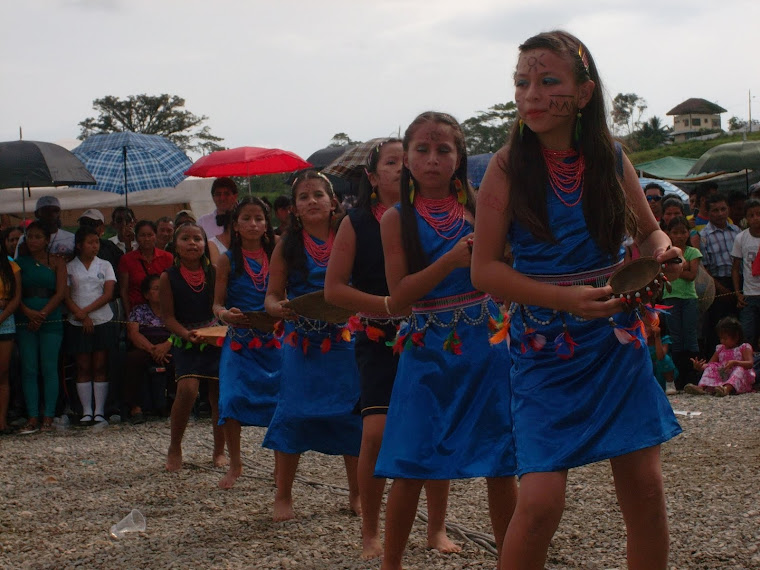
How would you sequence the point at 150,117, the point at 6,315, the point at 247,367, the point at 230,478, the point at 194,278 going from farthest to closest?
the point at 150,117 → the point at 6,315 → the point at 194,278 → the point at 230,478 → the point at 247,367

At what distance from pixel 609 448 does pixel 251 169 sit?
9293mm

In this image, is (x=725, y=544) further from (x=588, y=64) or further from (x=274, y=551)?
(x=588, y=64)

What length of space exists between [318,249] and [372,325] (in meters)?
1.13

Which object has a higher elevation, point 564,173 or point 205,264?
point 564,173

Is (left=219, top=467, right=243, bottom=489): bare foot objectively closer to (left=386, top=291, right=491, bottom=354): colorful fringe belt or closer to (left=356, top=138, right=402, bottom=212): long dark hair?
(left=356, top=138, right=402, bottom=212): long dark hair

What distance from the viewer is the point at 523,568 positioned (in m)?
2.83

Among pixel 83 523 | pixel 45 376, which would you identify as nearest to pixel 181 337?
pixel 83 523

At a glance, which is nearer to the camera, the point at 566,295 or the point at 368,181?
the point at 566,295

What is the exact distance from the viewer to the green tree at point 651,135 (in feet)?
186

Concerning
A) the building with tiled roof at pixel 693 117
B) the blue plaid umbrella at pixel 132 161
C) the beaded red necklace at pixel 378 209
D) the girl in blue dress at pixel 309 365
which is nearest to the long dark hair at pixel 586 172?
the beaded red necklace at pixel 378 209

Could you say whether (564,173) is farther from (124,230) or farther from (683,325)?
(124,230)

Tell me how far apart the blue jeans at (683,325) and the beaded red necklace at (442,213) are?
6657 mm

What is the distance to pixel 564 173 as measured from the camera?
3068 mm

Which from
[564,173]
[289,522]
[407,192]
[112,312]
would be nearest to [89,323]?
[112,312]
